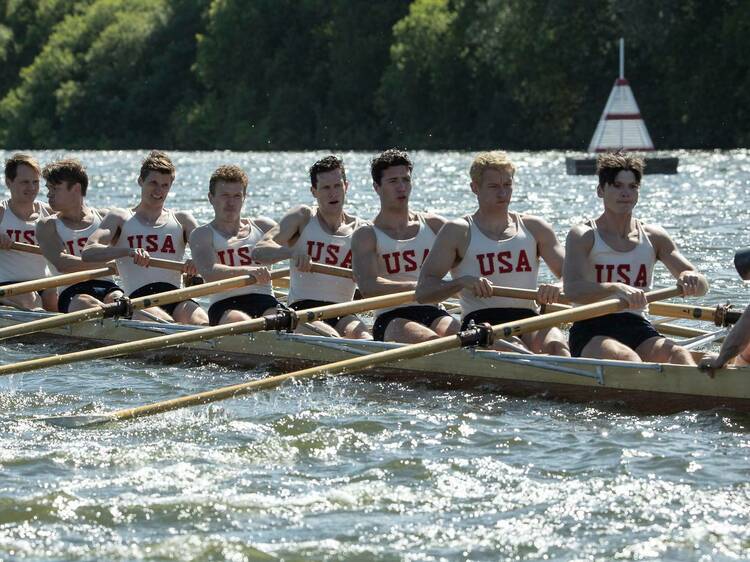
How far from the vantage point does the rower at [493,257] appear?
29.0 feet

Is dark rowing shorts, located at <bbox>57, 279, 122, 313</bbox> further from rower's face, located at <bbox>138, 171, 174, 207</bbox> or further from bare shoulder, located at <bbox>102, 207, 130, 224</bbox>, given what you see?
rower's face, located at <bbox>138, 171, 174, 207</bbox>

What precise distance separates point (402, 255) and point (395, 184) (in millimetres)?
476

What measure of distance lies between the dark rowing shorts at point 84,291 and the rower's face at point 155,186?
808mm

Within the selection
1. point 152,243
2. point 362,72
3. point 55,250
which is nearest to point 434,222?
point 152,243

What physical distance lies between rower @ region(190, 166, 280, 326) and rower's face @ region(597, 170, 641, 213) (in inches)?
104

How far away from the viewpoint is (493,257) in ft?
29.7

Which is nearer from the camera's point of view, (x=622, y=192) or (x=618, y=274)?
(x=622, y=192)

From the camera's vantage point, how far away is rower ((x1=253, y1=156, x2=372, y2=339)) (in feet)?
33.1

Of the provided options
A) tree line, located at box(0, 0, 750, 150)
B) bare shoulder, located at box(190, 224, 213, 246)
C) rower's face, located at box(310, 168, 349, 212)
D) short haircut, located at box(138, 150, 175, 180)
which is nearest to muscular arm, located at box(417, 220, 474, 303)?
rower's face, located at box(310, 168, 349, 212)

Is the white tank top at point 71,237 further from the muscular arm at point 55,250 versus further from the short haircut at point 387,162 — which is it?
the short haircut at point 387,162

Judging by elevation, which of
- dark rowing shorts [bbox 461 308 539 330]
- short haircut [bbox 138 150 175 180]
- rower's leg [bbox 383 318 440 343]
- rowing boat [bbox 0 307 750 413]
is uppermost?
short haircut [bbox 138 150 175 180]

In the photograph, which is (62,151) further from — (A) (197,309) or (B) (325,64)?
(A) (197,309)

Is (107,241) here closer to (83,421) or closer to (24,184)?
(24,184)

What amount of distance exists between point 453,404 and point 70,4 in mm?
76394
